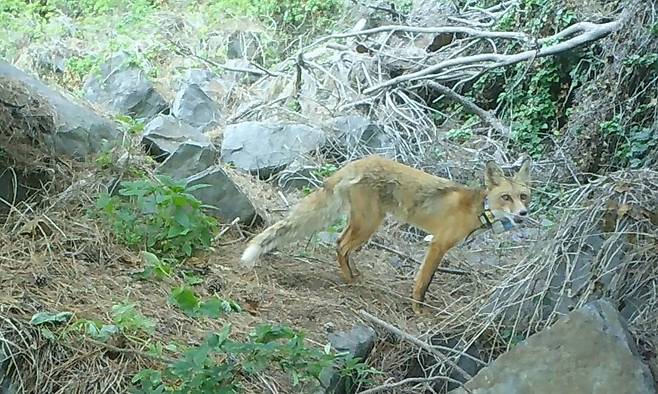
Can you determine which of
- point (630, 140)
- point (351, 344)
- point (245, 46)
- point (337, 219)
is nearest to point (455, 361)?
point (351, 344)

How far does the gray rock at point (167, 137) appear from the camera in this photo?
6992mm

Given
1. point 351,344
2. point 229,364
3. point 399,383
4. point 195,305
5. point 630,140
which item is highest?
point 229,364

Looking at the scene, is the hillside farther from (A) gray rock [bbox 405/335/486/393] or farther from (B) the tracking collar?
(B) the tracking collar

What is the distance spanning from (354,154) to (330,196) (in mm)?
2689

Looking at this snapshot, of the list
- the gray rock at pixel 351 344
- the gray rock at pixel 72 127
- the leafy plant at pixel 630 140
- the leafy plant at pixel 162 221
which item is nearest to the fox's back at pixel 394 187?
the leafy plant at pixel 162 221

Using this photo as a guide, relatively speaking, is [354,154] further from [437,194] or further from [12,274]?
[12,274]

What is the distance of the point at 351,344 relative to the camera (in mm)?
4652

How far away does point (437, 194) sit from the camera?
589 cm

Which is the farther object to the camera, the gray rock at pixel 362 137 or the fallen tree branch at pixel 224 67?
the fallen tree branch at pixel 224 67

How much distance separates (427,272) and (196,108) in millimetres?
4863

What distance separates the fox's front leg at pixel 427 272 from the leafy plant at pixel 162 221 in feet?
4.65

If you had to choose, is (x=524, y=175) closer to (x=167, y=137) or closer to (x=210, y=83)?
(x=167, y=137)

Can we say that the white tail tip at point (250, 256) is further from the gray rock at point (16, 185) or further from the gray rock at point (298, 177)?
the gray rock at point (298, 177)

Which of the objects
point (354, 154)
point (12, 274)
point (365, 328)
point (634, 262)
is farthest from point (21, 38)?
point (634, 262)
